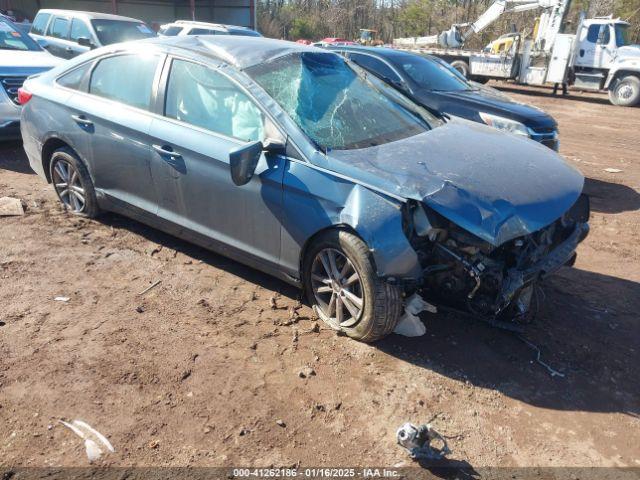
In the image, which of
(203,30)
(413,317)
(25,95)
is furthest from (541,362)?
(203,30)

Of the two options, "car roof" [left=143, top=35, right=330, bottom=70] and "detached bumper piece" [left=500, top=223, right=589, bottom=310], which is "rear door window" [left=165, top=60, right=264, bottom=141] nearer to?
"car roof" [left=143, top=35, right=330, bottom=70]

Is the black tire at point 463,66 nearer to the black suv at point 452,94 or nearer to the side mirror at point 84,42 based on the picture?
the black suv at point 452,94

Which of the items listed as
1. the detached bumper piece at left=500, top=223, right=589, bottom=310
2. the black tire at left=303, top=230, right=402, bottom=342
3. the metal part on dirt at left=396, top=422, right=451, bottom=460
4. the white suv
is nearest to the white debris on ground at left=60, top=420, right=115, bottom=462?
the metal part on dirt at left=396, top=422, right=451, bottom=460

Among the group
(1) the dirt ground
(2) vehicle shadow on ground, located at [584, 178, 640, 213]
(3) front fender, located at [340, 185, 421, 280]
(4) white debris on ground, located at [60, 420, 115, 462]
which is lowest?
(4) white debris on ground, located at [60, 420, 115, 462]

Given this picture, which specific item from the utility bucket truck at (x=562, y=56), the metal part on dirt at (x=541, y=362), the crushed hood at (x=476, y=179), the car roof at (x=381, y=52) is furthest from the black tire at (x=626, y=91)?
the metal part on dirt at (x=541, y=362)

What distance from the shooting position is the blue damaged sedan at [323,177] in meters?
3.07

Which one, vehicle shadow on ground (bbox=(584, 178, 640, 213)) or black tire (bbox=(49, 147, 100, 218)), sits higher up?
black tire (bbox=(49, 147, 100, 218))

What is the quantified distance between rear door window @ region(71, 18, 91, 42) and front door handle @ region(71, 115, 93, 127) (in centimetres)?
758

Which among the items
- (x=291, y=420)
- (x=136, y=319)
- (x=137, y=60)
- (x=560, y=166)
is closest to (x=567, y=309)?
(x=560, y=166)

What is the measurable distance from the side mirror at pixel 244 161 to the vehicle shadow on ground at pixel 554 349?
1060mm

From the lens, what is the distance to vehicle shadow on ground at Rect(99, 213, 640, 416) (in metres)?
3.08

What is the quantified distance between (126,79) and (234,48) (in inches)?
41.1

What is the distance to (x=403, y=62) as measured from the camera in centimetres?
764

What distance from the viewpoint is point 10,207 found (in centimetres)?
540
